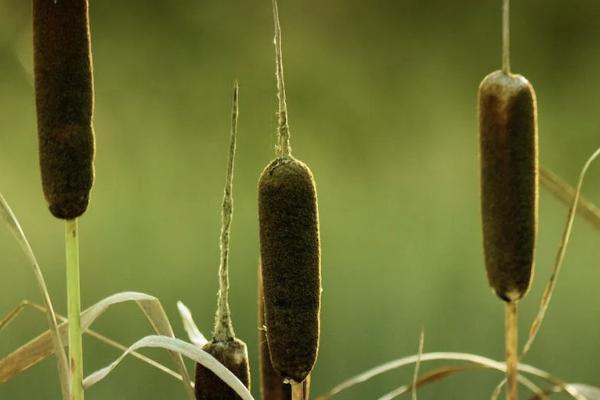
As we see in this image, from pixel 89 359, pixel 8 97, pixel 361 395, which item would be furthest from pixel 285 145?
pixel 8 97

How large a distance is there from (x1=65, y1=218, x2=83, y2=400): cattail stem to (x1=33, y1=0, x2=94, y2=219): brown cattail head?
3 centimetres

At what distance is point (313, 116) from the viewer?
3.68 metres

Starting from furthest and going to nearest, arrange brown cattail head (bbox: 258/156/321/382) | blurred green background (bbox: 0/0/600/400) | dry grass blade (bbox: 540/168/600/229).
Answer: blurred green background (bbox: 0/0/600/400), dry grass blade (bbox: 540/168/600/229), brown cattail head (bbox: 258/156/321/382)

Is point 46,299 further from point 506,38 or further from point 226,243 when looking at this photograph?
point 506,38

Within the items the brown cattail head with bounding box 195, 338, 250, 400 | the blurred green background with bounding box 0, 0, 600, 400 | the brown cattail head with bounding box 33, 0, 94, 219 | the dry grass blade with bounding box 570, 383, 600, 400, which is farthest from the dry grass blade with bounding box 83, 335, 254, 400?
the blurred green background with bounding box 0, 0, 600, 400

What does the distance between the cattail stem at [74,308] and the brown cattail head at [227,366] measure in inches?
3.8

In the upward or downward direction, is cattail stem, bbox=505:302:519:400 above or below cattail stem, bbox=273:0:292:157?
below

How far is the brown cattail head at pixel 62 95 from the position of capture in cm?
75

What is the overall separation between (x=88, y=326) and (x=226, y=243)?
0.47ft

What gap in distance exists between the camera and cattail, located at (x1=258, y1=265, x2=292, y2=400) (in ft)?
2.86

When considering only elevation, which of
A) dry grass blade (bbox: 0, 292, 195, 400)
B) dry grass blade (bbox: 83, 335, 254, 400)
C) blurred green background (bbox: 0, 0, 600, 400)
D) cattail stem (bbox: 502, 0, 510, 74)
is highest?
blurred green background (bbox: 0, 0, 600, 400)

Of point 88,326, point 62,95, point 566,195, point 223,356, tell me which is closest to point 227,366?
point 223,356

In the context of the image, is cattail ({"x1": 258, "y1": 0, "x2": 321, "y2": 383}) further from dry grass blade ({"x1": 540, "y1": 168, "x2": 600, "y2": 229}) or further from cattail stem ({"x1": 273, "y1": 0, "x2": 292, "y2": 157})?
dry grass blade ({"x1": 540, "y1": 168, "x2": 600, "y2": 229})

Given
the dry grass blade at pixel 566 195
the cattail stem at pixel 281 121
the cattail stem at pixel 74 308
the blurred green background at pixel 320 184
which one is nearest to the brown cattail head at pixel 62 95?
the cattail stem at pixel 74 308
